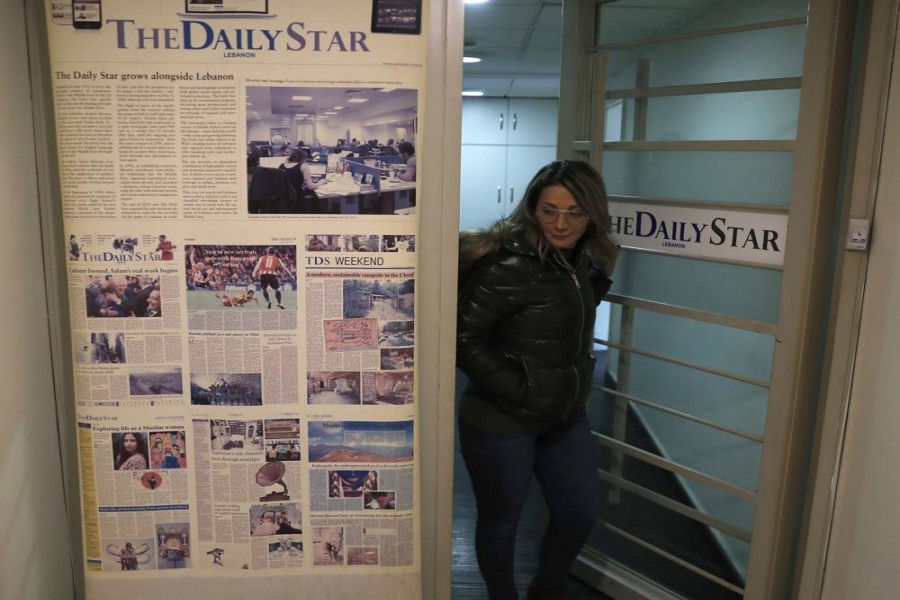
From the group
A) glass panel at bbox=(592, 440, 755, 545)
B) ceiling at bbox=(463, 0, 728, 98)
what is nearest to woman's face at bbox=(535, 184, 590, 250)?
ceiling at bbox=(463, 0, 728, 98)

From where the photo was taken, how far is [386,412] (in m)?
1.55

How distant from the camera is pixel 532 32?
4020mm

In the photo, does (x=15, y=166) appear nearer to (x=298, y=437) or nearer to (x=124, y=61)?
(x=124, y=61)

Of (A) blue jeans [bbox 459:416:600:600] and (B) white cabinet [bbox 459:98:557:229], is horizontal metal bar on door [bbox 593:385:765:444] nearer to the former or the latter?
(A) blue jeans [bbox 459:416:600:600]

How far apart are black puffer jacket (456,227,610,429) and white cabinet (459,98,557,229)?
5195mm

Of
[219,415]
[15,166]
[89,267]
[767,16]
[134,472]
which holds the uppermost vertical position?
[767,16]

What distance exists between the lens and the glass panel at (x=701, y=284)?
1921 mm

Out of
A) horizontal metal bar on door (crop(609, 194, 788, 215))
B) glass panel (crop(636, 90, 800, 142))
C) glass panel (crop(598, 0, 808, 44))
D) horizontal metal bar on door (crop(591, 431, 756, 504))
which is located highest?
glass panel (crop(598, 0, 808, 44))

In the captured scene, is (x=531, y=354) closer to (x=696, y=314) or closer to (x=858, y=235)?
(x=696, y=314)

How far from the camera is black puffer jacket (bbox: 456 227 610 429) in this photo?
176 cm

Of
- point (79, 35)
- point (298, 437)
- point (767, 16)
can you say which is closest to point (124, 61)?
point (79, 35)

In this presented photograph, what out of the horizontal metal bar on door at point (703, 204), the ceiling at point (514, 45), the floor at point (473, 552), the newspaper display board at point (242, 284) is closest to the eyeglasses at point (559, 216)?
the horizontal metal bar on door at point (703, 204)

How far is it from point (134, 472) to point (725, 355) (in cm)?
176

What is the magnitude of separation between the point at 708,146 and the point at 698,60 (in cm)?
52
